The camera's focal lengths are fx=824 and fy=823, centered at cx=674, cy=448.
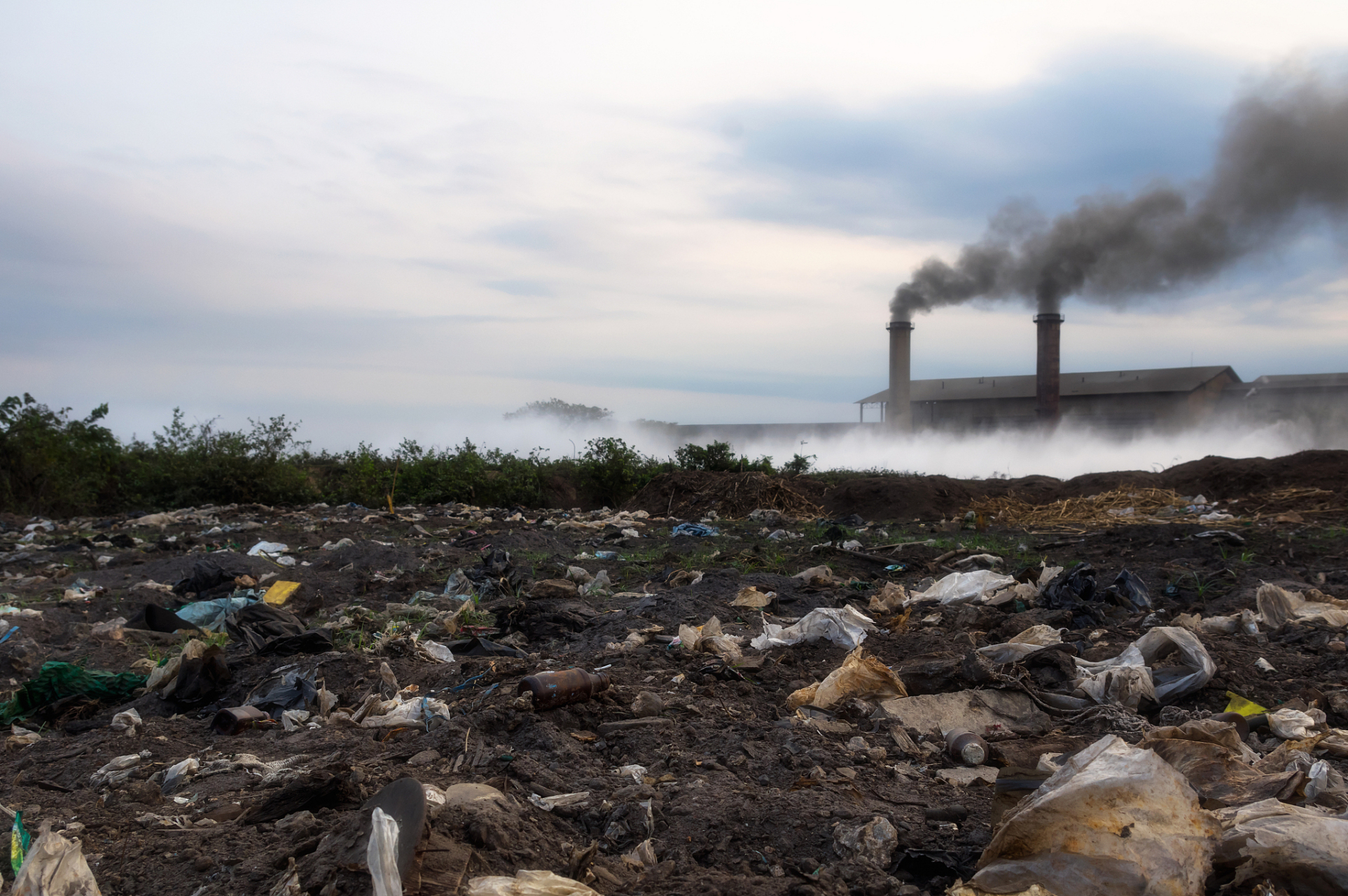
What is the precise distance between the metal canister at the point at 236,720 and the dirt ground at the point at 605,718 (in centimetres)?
7

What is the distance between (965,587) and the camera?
557 cm

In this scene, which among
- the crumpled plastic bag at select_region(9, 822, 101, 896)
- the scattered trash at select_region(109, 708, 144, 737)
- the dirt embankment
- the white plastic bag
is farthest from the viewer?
the dirt embankment

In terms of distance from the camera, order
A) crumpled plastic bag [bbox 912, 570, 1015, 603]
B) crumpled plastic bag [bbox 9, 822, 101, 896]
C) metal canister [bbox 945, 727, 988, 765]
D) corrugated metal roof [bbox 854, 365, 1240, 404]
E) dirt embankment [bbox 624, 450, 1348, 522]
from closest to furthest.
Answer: crumpled plastic bag [bbox 9, 822, 101, 896], metal canister [bbox 945, 727, 988, 765], crumpled plastic bag [bbox 912, 570, 1015, 603], dirt embankment [bbox 624, 450, 1348, 522], corrugated metal roof [bbox 854, 365, 1240, 404]

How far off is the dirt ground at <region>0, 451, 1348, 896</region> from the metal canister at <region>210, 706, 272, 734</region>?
66 mm

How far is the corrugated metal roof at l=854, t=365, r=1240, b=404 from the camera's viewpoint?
29.2 metres

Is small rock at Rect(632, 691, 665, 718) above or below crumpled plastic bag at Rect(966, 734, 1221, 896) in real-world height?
below

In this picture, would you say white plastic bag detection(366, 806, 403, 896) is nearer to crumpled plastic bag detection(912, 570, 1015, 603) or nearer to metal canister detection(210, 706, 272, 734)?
metal canister detection(210, 706, 272, 734)

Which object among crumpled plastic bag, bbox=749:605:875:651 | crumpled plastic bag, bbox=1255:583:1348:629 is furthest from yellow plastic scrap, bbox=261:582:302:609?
crumpled plastic bag, bbox=1255:583:1348:629

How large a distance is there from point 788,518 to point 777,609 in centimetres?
786

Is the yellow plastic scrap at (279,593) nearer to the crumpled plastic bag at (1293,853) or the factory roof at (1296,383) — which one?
the crumpled plastic bag at (1293,853)

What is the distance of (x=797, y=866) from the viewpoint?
2.02 metres

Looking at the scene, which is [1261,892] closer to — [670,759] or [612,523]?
[670,759]

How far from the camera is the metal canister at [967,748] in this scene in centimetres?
285

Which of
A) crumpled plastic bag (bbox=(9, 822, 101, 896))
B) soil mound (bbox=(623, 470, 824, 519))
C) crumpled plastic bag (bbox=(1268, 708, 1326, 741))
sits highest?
crumpled plastic bag (bbox=(9, 822, 101, 896))
